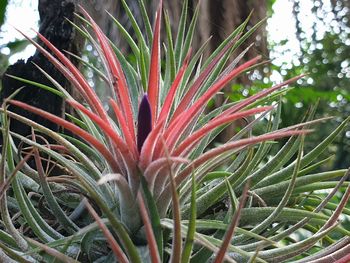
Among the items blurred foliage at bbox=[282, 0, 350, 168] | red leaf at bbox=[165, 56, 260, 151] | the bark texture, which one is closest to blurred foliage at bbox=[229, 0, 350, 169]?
blurred foliage at bbox=[282, 0, 350, 168]

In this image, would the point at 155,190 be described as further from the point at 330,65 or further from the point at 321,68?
the point at 330,65

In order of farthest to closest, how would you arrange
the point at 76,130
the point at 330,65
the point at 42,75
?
the point at 330,65
the point at 42,75
the point at 76,130

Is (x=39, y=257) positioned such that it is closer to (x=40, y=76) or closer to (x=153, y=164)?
(x=153, y=164)

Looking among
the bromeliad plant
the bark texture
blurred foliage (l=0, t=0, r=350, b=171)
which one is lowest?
the bromeliad plant

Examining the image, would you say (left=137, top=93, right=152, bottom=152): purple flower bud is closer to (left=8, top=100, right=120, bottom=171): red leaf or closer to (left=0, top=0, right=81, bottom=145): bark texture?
(left=8, top=100, right=120, bottom=171): red leaf

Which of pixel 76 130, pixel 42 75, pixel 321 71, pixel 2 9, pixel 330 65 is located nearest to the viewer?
pixel 76 130

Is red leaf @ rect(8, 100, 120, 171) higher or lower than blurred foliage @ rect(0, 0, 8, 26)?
lower

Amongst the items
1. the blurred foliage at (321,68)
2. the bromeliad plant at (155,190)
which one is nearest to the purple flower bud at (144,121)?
the bromeliad plant at (155,190)

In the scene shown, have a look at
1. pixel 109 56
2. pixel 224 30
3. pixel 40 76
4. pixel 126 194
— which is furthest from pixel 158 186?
pixel 224 30

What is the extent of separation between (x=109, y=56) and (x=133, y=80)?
0.15 meters

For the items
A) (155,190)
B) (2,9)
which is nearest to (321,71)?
(2,9)

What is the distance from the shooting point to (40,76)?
2.81 feet

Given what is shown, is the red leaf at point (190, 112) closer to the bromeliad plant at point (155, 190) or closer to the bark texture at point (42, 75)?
the bromeliad plant at point (155, 190)

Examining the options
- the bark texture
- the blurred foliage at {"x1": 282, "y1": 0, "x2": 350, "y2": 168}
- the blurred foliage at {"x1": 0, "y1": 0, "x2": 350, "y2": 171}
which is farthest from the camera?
the blurred foliage at {"x1": 282, "y1": 0, "x2": 350, "y2": 168}
